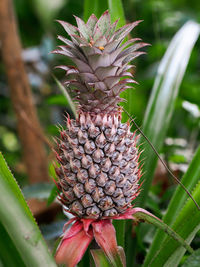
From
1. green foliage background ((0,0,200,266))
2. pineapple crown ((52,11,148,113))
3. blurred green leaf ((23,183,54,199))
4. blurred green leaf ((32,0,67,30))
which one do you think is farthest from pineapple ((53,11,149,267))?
blurred green leaf ((32,0,67,30))

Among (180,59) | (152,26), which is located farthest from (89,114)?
(152,26)

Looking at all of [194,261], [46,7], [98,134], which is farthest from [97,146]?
[46,7]

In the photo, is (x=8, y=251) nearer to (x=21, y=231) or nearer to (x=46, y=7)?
(x=21, y=231)

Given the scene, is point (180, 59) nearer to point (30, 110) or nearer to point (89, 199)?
point (89, 199)

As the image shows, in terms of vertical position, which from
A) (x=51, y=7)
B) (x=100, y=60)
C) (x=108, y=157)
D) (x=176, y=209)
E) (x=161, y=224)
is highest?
(x=51, y=7)

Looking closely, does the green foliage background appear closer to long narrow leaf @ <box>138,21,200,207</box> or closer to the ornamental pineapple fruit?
long narrow leaf @ <box>138,21,200,207</box>
